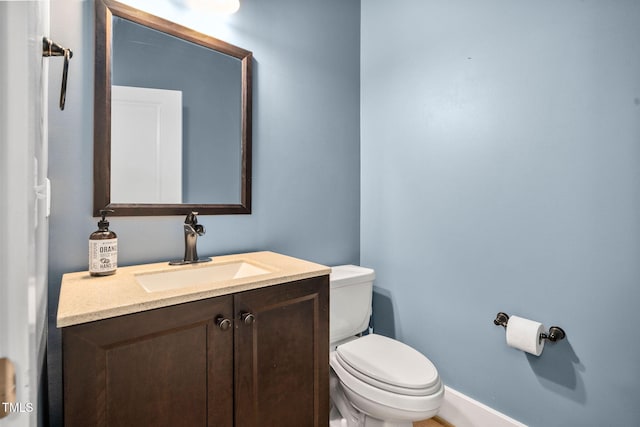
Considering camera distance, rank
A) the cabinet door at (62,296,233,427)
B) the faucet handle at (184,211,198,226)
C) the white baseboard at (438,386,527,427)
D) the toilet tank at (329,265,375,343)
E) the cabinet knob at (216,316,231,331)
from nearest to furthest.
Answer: the cabinet door at (62,296,233,427), the cabinet knob at (216,316,231,331), the faucet handle at (184,211,198,226), the white baseboard at (438,386,527,427), the toilet tank at (329,265,375,343)

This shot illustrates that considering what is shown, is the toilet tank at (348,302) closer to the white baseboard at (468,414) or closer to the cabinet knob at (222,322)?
the white baseboard at (468,414)

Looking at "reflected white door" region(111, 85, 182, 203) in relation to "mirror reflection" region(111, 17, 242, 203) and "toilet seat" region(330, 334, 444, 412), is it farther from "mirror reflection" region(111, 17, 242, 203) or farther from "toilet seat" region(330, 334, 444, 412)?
"toilet seat" region(330, 334, 444, 412)

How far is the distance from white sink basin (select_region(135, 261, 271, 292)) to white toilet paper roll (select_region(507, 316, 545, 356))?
1069 mm

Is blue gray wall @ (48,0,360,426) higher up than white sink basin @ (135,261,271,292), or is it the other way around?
blue gray wall @ (48,0,360,426)

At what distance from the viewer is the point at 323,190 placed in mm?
1906

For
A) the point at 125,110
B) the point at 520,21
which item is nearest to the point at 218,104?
the point at 125,110

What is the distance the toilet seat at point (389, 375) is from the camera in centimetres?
122

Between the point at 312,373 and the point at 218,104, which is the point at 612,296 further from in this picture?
the point at 218,104

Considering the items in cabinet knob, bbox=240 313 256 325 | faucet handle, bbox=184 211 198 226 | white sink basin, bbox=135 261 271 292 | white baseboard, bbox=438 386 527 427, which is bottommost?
white baseboard, bbox=438 386 527 427

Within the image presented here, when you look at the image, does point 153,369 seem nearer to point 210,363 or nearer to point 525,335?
point 210,363

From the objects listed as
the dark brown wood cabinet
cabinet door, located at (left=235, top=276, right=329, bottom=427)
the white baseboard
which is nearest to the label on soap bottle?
the dark brown wood cabinet

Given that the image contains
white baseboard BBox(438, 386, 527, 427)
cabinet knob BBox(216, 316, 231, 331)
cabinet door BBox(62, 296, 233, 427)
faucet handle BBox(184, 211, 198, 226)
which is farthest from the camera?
white baseboard BBox(438, 386, 527, 427)

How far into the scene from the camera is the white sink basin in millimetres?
1154

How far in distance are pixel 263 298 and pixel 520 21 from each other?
1.62m
